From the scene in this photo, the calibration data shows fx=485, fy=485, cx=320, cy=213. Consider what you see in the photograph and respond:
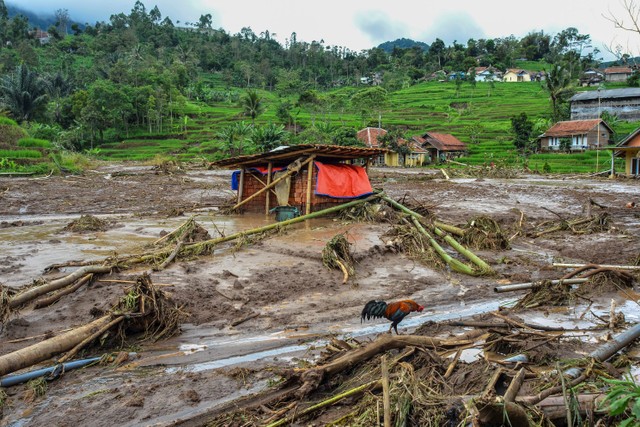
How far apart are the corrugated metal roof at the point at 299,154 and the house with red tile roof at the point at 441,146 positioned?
36.0 m

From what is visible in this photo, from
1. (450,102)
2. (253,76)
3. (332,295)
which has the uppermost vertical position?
(253,76)

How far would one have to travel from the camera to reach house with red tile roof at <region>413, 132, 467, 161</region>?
1953 inches

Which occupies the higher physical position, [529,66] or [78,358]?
[529,66]

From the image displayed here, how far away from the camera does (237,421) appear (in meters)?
3.74

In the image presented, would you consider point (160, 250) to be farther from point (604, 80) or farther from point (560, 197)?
point (604, 80)

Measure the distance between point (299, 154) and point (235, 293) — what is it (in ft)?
23.9

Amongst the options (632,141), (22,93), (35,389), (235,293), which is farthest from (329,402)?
(22,93)

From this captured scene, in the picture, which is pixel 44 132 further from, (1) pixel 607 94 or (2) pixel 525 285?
(1) pixel 607 94

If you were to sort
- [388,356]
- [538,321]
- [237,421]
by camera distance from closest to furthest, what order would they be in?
[237,421] < [388,356] < [538,321]

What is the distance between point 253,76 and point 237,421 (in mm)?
95275

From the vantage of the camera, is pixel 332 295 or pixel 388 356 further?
pixel 332 295

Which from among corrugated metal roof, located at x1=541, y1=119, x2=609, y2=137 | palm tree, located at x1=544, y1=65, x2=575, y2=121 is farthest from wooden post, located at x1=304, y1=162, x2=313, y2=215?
palm tree, located at x1=544, y1=65, x2=575, y2=121

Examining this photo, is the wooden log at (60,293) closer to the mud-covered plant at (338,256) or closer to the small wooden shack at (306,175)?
the mud-covered plant at (338,256)

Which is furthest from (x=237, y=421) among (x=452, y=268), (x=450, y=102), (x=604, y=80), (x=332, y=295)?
(x=604, y=80)
